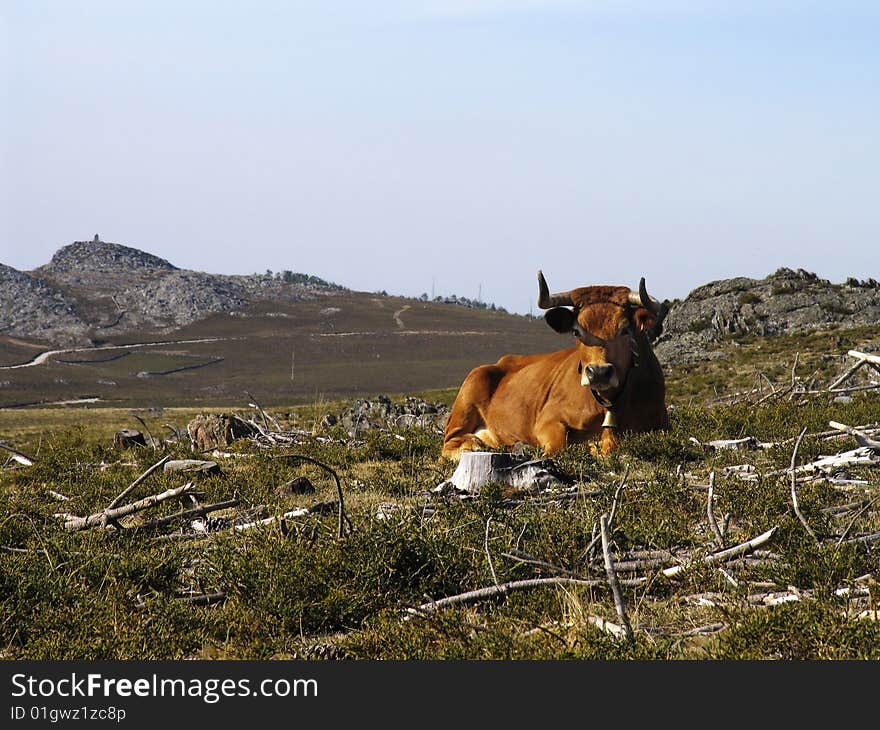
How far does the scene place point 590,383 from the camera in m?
9.12

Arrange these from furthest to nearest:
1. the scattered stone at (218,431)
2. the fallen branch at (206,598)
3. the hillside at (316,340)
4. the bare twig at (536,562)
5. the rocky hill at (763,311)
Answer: the rocky hill at (763,311), the hillside at (316,340), the scattered stone at (218,431), the fallen branch at (206,598), the bare twig at (536,562)

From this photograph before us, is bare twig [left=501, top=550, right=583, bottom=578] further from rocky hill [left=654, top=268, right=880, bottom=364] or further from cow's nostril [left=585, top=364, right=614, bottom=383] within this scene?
rocky hill [left=654, top=268, right=880, bottom=364]

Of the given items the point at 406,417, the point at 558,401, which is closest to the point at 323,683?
the point at 558,401

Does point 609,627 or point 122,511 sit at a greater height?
point 122,511

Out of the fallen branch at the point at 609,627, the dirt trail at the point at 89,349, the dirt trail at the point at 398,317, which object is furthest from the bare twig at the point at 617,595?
the dirt trail at the point at 398,317

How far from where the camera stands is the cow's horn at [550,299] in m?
9.56

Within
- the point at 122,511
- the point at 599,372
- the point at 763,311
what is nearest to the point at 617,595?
the point at 122,511

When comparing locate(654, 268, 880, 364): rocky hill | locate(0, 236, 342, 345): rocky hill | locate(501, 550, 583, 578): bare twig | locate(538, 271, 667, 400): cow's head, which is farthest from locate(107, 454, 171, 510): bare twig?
locate(0, 236, 342, 345): rocky hill

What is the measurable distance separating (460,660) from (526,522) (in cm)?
201

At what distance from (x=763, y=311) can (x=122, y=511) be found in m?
44.6

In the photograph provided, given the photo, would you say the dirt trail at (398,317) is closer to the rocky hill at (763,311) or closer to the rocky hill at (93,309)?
the rocky hill at (93,309)

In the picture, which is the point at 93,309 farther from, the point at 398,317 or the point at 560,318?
the point at 560,318

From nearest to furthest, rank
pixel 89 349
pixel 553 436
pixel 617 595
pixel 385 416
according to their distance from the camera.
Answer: pixel 617 595 < pixel 553 436 < pixel 385 416 < pixel 89 349

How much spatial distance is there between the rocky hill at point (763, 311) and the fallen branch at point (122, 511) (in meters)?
35.6
